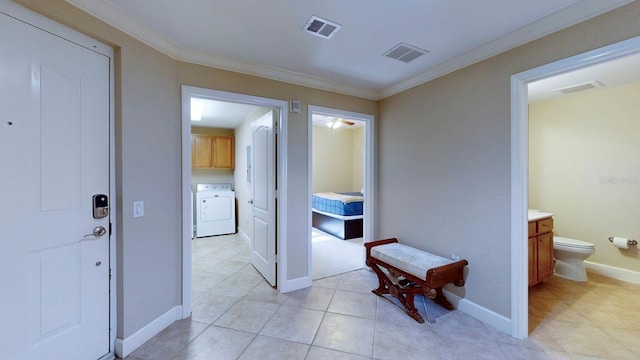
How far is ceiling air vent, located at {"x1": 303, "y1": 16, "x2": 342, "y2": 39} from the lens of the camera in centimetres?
179

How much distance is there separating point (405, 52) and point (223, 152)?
14.5 feet

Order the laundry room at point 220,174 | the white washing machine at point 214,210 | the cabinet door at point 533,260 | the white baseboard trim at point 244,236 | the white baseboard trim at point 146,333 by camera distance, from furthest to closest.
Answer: the white washing machine at point 214,210 → the laundry room at point 220,174 → the white baseboard trim at point 244,236 → the cabinet door at point 533,260 → the white baseboard trim at point 146,333

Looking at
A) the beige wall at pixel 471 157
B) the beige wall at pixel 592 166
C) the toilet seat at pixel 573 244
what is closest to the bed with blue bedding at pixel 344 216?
the beige wall at pixel 471 157

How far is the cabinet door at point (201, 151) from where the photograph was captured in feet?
17.2

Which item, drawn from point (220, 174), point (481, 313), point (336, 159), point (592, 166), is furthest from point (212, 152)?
point (592, 166)

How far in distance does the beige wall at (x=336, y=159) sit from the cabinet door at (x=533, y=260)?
5.14 m

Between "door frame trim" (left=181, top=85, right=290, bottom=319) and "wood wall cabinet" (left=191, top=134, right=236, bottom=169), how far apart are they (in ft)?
10.4

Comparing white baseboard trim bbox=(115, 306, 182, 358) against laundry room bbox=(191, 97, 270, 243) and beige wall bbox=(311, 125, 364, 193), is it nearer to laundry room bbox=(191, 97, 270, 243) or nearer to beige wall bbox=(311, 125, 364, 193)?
laundry room bbox=(191, 97, 270, 243)

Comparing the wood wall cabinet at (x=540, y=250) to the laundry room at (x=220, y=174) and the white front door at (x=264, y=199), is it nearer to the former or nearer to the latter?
the white front door at (x=264, y=199)

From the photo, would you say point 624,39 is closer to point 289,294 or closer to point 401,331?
point 401,331

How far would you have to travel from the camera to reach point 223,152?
18.1ft

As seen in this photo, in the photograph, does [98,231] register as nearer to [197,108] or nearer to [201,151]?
[197,108]

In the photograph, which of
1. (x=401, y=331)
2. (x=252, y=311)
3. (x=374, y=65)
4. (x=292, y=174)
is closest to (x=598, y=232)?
(x=401, y=331)

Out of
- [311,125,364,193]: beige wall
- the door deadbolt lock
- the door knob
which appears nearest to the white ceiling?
the door deadbolt lock
